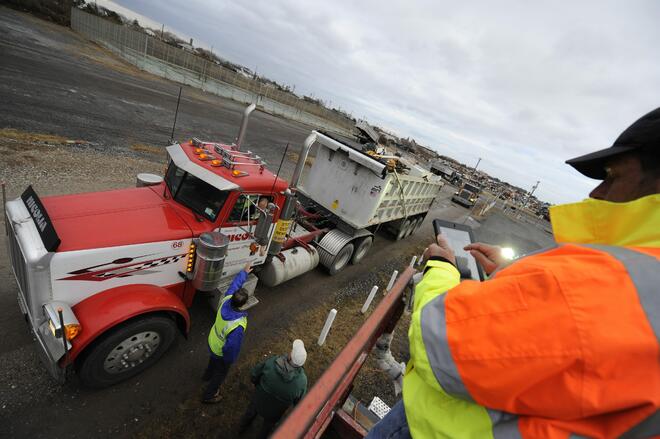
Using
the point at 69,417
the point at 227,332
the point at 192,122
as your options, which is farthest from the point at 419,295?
the point at 192,122

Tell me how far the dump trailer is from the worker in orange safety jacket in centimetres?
326

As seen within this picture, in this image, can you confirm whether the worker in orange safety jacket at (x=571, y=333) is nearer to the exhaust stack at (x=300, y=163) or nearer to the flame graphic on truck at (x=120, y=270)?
the flame graphic on truck at (x=120, y=270)

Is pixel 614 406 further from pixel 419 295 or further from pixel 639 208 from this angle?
pixel 419 295

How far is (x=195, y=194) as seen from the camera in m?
4.36

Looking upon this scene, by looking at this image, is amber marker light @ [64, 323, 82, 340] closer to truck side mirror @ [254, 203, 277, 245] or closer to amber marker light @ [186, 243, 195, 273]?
amber marker light @ [186, 243, 195, 273]

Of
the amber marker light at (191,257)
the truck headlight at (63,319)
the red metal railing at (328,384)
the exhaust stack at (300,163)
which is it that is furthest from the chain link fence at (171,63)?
the red metal railing at (328,384)

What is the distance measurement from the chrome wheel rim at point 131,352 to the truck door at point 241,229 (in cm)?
129

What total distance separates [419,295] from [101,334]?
3.55m

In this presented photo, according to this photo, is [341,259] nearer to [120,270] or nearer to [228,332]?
[228,332]

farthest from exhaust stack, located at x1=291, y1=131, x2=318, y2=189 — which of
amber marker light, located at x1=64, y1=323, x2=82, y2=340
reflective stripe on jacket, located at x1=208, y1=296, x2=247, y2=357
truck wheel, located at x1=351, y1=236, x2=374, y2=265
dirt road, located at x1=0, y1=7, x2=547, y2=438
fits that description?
truck wheel, located at x1=351, y1=236, x2=374, y2=265

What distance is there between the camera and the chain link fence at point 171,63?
32500 mm

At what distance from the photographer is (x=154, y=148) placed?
12.6m

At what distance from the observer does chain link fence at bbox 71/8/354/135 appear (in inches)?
1280

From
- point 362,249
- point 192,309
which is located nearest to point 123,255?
point 192,309
